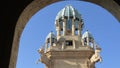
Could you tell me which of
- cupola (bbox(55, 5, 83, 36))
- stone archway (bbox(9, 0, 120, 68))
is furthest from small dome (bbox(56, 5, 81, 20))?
stone archway (bbox(9, 0, 120, 68))

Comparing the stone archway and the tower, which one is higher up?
the tower

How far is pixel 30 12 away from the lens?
4566mm

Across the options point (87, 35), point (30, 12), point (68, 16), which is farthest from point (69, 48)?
point (30, 12)

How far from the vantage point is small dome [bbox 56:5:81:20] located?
5289cm

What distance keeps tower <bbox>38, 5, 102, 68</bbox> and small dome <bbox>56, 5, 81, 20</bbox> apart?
0.63 meters

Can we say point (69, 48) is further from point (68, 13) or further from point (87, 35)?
point (68, 13)

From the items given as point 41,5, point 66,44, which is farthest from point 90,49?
point 41,5

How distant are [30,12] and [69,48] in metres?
42.6

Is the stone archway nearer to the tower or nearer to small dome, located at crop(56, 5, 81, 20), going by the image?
the tower

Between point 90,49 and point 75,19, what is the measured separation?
25.0 ft

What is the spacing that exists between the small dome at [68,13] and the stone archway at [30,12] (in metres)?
47.7

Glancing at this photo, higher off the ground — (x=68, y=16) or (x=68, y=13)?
(x=68, y=13)

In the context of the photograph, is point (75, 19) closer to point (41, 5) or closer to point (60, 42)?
point (60, 42)

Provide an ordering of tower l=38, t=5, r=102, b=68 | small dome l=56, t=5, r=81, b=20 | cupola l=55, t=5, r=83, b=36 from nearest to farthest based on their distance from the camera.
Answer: tower l=38, t=5, r=102, b=68, cupola l=55, t=5, r=83, b=36, small dome l=56, t=5, r=81, b=20
